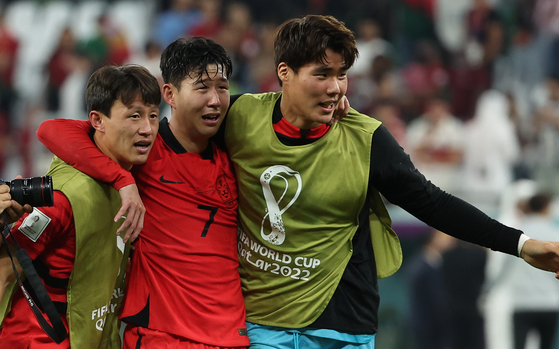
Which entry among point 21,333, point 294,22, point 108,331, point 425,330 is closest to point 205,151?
point 294,22

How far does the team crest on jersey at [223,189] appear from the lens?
2.97m

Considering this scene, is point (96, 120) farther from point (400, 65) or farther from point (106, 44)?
point (106, 44)

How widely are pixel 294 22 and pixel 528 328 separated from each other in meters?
5.40

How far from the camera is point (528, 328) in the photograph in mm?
7098

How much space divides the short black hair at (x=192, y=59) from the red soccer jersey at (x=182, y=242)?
26 centimetres

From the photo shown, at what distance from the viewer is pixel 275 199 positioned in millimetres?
2898

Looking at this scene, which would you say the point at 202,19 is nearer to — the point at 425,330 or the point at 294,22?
the point at 425,330

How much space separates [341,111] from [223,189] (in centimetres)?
62

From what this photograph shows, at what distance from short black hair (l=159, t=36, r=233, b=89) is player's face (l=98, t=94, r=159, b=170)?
7.8 inches

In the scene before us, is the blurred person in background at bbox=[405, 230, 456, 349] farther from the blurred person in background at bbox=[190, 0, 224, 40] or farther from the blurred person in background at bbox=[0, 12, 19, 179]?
the blurred person in background at bbox=[0, 12, 19, 179]

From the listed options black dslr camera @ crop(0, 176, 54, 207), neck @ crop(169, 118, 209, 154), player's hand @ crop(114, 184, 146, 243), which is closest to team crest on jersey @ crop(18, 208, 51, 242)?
black dslr camera @ crop(0, 176, 54, 207)

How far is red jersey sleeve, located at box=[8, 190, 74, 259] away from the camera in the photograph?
2.60 metres

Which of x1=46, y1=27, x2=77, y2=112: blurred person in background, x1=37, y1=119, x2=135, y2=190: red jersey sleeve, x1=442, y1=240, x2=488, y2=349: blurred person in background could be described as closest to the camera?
x1=37, y1=119, x2=135, y2=190: red jersey sleeve

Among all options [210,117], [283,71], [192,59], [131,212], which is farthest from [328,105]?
[131,212]
